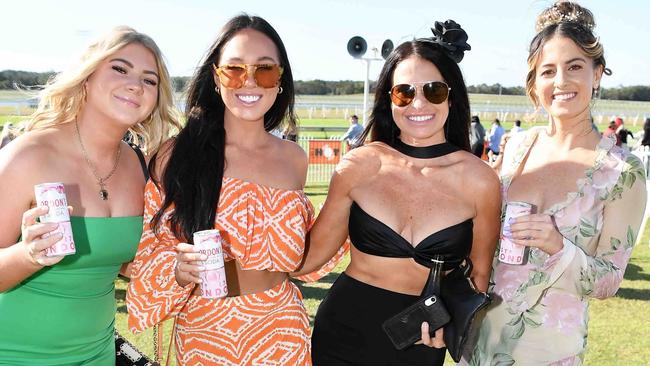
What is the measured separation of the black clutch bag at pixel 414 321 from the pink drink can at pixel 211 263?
77 cm

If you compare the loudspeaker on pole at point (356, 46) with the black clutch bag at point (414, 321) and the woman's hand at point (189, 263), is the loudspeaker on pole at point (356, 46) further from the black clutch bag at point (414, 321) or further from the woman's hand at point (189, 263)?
the woman's hand at point (189, 263)

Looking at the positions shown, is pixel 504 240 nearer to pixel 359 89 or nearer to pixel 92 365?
pixel 92 365

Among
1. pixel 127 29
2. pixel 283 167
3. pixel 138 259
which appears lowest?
pixel 138 259

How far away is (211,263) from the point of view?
210 cm

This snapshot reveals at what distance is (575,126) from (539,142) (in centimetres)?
22

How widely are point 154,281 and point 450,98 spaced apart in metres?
1.63

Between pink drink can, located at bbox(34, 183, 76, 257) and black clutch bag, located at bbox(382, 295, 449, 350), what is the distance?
1315 millimetres

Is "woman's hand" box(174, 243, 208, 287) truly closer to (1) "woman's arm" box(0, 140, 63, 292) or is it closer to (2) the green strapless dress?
(2) the green strapless dress

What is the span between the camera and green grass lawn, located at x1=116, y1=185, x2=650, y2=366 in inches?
200

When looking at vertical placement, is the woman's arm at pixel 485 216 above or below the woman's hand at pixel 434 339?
above

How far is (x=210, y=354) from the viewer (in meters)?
2.47

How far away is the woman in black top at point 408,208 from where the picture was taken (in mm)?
2562

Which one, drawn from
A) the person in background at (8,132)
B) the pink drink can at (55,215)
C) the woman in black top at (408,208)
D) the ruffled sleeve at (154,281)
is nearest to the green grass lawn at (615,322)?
the person in background at (8,132)

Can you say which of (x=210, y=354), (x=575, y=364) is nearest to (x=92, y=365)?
(x=210, y=354)
